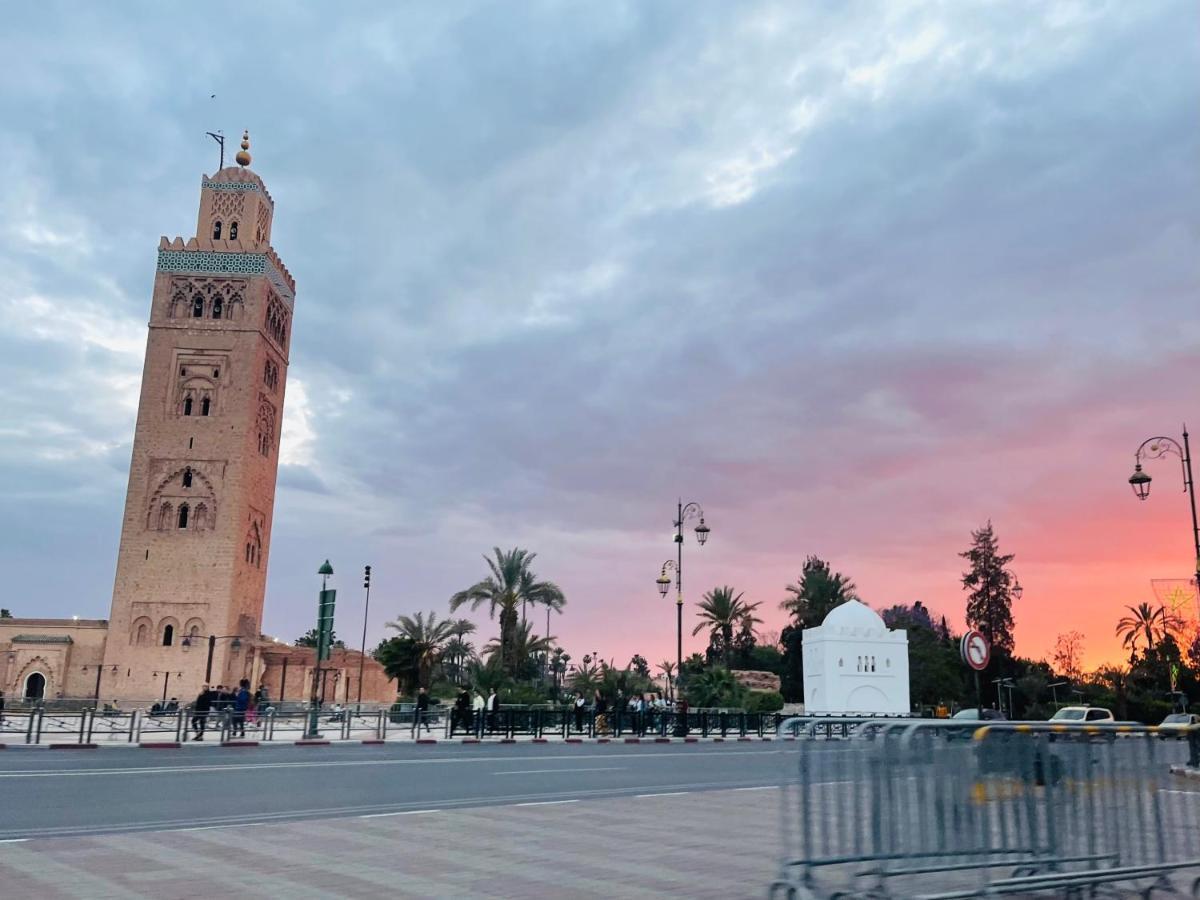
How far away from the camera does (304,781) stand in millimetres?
13750

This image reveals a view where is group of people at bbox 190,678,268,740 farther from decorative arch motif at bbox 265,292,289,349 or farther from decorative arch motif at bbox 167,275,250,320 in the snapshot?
decorative arch motif at bbox 265,292,289,349

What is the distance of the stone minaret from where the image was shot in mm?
57188

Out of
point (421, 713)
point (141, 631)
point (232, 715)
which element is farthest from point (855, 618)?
point (141, 631)

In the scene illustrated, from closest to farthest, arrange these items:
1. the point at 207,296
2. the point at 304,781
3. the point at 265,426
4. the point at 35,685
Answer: the point at 304,781, the point at 35,685, the point at 207,296, the point at 265,426

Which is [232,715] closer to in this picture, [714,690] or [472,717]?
[472,717]

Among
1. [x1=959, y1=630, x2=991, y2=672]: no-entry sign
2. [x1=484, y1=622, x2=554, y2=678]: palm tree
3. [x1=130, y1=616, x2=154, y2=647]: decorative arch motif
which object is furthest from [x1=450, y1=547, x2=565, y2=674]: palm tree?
[x1=959, y1=630, x2=991, y2=672]: no-entry sign

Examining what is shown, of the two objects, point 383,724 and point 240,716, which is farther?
point 383,724

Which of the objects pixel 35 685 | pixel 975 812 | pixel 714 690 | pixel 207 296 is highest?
pixel 207 296

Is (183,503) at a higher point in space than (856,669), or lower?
higher

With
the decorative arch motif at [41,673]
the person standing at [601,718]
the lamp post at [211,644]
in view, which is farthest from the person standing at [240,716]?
the decorative arch motif at [41,673]

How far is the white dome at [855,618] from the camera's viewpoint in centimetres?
4147

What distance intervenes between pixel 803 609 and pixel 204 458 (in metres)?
43.0

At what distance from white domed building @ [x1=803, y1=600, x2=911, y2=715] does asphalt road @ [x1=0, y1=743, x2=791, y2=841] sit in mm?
18490

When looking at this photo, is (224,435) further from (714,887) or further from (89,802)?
(714,887)
